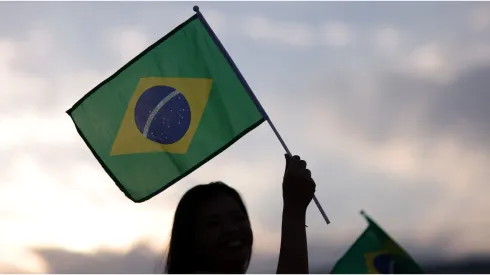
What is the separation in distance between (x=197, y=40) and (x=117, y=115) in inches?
43.1

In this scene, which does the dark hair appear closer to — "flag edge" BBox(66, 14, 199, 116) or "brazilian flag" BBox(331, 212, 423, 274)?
"flag edge" BBox(66, 14, 199, 116)

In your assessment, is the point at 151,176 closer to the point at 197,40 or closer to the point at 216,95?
the point at 216,95

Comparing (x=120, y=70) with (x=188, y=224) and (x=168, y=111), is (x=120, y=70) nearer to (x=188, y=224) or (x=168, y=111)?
(x=168, y=111)

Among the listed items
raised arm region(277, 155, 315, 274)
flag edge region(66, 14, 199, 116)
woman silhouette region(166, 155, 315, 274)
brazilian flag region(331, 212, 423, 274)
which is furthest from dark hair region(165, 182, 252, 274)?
brazilian flag region(331, 212, 423, 274)

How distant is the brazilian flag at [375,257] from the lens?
452 inches

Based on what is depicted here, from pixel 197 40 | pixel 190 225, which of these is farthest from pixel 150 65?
pixel 190 225

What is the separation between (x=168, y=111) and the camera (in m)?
6.81

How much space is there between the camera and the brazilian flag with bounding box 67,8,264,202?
21.7 ft

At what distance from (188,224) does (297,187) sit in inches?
26.7

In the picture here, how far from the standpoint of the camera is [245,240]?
4.03m

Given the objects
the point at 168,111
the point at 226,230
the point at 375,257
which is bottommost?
the point at 226,230

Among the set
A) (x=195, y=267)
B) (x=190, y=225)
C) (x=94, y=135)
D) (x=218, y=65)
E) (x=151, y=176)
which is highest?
(x=218, y=65)

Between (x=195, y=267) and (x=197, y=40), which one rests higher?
(x=197, y=40)

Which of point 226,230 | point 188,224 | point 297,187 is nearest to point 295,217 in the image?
point 297,187
